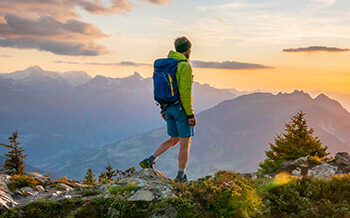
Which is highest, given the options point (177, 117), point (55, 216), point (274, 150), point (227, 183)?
point (177, 117)

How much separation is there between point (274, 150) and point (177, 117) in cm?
1201

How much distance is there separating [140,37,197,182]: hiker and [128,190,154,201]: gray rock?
68.9 inches

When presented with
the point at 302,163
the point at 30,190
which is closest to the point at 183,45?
the point at 30,190

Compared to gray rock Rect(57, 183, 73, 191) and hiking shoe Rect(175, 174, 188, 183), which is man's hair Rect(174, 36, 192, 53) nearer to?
hiking shoe Rect(175, 174, 188, 183)

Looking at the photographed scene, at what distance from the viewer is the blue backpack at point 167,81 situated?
6953 millimetres

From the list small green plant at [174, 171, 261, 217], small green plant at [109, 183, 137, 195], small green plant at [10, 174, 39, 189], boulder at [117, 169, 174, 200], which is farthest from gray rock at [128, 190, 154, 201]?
small green plant at [10, 174, 39, 189]

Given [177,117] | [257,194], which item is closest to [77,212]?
[177,117]

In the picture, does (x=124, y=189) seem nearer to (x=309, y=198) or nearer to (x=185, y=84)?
(x=185, y=84)

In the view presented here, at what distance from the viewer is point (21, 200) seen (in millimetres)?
8055

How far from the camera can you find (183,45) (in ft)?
24.1

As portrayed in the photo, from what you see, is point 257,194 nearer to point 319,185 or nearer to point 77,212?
point 319,185

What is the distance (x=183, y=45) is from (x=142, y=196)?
402cm

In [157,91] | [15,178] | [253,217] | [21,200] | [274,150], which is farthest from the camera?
[274,150]

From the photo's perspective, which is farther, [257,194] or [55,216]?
[257,194]
